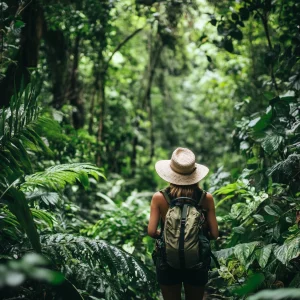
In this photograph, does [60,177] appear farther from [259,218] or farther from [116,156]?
[116,156]

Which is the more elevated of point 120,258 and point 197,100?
point 197,100

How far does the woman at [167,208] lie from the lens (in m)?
3.38

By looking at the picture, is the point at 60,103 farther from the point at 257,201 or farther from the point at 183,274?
the point at 183,274

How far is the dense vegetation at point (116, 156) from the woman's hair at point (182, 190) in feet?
2.61

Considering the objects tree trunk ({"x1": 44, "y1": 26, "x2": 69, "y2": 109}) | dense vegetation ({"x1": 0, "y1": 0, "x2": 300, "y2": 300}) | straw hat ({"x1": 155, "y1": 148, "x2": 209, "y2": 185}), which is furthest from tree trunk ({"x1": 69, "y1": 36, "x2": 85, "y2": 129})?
straw hat ({"x1": 155, "y1": 148, "x2": 209, "y2": 185})

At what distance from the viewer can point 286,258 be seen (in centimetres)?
351

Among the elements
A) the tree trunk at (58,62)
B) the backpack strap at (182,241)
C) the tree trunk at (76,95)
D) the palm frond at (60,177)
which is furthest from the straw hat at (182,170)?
the tree trunk at (76,95)

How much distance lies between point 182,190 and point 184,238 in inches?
16.0

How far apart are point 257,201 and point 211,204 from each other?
1238 mm

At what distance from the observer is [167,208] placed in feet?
11.3

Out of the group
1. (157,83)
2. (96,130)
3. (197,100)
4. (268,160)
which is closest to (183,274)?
(268,160)

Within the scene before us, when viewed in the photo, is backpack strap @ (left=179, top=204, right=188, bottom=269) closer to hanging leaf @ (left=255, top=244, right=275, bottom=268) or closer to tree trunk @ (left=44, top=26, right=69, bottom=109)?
hanging leaf @ (left=255, top=244, right=275, bottom=268)

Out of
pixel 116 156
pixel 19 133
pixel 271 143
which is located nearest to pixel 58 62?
pixel 116 156

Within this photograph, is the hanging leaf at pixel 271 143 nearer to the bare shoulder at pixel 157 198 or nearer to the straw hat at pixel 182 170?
the straw hat at pixel 182 170
